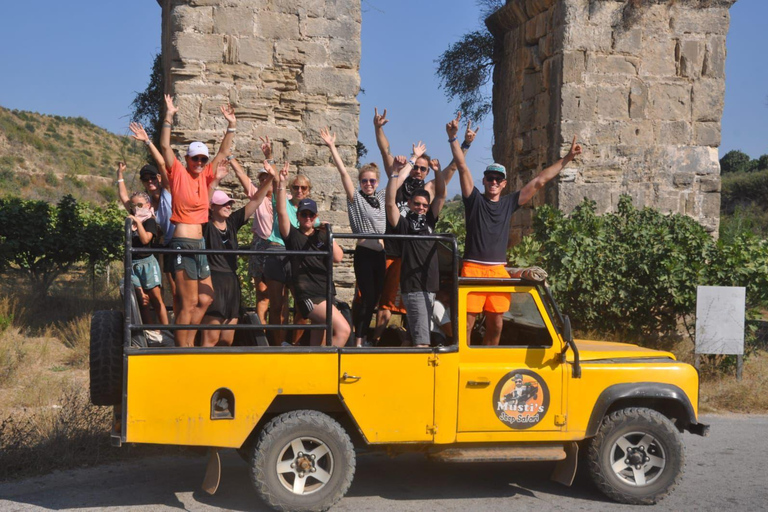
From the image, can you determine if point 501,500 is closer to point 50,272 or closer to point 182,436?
point 182,436

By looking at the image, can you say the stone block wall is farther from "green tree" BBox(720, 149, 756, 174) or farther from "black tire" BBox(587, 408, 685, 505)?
"green tree" BBox(720, 149, 756, 174)

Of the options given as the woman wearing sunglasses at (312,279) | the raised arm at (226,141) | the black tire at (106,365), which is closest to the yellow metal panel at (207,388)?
the black tire at (106,365)

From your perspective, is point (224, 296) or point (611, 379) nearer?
point (611, 379)

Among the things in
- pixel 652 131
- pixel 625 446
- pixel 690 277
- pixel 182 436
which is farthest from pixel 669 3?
pixel 182 436

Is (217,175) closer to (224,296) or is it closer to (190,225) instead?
(190,225)

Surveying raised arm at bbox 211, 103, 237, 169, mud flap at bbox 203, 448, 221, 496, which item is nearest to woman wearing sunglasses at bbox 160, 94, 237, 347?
raised arm at bbox 211, 103, 237, 169

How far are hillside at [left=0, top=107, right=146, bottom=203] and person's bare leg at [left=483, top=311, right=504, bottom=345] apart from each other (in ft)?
95.3

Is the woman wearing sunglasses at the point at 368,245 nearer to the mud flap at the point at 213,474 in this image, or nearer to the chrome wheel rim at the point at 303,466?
the chrome wheel rim at the point at 303,466

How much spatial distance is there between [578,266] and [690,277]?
1333mm

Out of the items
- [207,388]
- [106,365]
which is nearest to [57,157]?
[106,365]

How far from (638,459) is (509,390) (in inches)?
42.4

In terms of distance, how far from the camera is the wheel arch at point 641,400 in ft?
17.4

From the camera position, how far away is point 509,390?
5238mm

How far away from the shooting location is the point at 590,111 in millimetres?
10734
